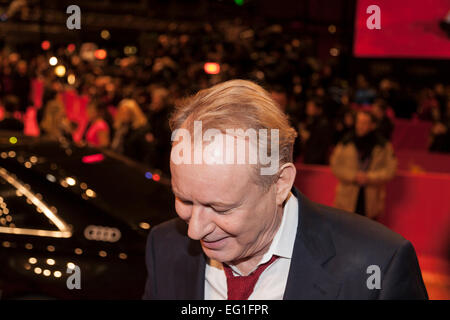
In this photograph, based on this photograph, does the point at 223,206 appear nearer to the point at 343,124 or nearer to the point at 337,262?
the point at 337,262

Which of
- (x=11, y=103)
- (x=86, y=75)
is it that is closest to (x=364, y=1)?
(x=11, y=103)

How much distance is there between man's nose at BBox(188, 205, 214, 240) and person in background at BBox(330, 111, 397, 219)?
4.33m

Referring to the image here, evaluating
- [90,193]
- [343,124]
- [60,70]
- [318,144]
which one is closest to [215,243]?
[90,193]

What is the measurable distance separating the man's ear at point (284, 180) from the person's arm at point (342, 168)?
421cm

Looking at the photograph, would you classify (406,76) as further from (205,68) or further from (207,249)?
(207,249)

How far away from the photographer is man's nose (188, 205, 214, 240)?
147cm

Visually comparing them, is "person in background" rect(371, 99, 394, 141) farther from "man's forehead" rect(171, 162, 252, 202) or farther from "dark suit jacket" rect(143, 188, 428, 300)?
"man's forehead" rect(171, 162, 252, 202)

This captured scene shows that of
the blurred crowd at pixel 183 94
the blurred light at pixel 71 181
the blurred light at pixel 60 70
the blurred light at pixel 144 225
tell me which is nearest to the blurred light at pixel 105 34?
the blurred crowd at pixel 183 94

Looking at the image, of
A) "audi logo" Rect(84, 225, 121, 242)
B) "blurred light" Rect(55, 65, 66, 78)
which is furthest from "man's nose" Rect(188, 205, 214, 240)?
"blurred light" Rect(55, 65, 66, 78)

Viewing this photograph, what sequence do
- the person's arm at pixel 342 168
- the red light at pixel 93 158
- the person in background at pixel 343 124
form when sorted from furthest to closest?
the person in background at pixel 343 124, the person's arm at pixel 342 168, the red light at pixel 93 158

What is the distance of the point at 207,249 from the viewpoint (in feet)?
5.09

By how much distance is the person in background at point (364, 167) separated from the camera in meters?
5.55

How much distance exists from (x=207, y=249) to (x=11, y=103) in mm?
8618

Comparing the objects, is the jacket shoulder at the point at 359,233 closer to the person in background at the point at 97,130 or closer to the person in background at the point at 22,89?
the person in background at the point at 97,130
